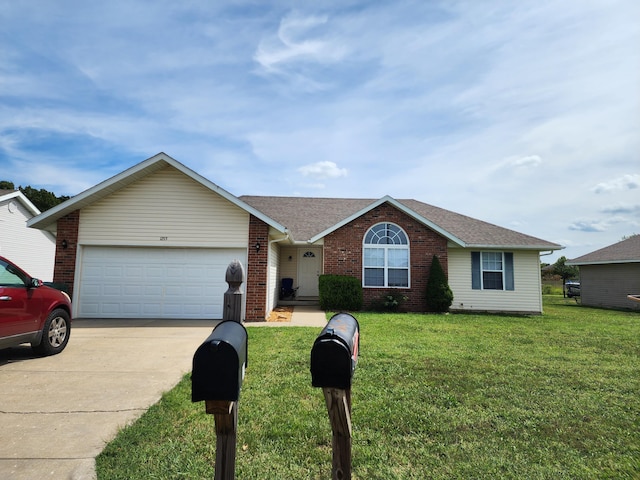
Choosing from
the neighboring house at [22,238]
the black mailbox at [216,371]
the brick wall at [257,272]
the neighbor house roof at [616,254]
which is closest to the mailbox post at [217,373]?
the black mailbox at [216,371]

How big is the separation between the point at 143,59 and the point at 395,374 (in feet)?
26.5

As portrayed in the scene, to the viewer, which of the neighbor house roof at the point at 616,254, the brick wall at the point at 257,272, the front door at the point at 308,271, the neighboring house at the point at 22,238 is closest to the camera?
the brick wall at the point at 257,272

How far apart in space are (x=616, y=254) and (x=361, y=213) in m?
16.4

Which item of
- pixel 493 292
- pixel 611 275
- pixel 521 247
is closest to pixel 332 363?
pixel 493 292

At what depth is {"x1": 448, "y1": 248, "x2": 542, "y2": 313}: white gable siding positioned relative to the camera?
14625 millimetres

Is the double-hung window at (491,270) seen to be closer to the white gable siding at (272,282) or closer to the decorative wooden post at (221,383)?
the white gable siding at (272,282)

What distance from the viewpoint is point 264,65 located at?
27.2 ft

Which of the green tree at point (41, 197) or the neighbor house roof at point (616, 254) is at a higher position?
the green tree at point (41, 197)

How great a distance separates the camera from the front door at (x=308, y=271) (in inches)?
682

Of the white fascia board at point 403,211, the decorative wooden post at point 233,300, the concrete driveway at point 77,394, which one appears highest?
the white fascia board at point 403,211

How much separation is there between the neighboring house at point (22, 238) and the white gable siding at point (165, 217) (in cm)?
770

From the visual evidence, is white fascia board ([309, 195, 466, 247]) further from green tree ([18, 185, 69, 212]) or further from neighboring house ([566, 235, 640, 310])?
green tree ([18, 185, 69, 212])

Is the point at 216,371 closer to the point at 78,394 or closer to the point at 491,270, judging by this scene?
the point at 78,394

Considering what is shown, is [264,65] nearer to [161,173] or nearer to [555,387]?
[161,173]
